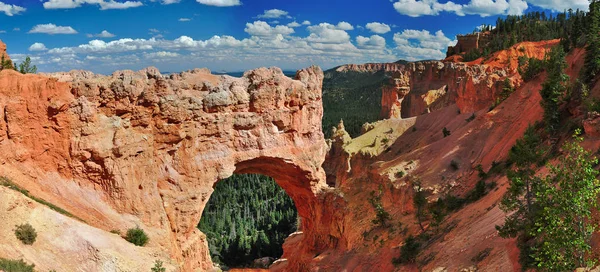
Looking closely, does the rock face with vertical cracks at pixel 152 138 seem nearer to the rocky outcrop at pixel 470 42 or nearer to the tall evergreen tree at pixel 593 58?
the tall evergreen tree at pixel 593 58

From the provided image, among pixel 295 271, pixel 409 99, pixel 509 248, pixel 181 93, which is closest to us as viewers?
pixel 509 248

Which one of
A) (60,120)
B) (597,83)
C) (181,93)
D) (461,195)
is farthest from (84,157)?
(597,83)

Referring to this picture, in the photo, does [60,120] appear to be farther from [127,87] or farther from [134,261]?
[134,261]

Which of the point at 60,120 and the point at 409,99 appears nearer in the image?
the point at 60,120

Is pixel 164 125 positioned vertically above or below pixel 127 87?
below

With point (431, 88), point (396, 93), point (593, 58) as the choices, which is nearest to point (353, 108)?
point (396, 93)

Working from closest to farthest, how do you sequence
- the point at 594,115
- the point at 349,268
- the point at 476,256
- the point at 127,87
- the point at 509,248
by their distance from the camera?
the point at 509,248, the point at 476,256, the point at 594,115, the point at 127,87, the point at 349,268

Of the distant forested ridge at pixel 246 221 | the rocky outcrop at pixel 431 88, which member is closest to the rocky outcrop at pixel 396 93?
the rocky outcrop at pixel 431 88
